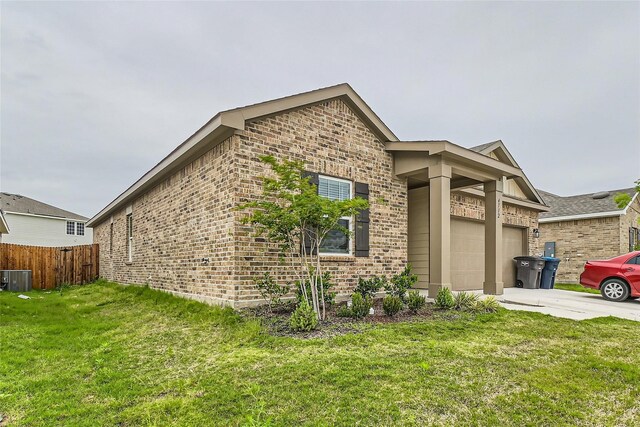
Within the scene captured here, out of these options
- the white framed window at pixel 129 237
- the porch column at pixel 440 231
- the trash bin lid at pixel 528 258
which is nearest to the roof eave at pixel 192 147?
the white framed window at pixel 129 237

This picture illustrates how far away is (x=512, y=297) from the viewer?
30.2 feet

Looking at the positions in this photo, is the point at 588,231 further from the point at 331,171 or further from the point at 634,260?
the point at 331,171

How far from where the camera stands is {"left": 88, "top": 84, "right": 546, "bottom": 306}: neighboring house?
269 inches

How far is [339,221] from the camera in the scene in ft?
26.0

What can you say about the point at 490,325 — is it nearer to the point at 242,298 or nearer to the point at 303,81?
the point at 242,298

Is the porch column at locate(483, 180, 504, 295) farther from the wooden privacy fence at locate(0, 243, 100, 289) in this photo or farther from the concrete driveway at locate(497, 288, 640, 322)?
the wooden privacy fence at locate(0, 243, 100, 289)

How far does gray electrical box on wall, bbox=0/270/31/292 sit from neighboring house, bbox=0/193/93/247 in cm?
1318

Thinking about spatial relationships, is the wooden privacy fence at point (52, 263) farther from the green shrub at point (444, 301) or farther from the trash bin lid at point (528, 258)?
the trash bin lid at point (528, 258)

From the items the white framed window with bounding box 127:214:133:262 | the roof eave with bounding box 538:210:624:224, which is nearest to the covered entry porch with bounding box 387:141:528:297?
the roof eave with bounding box 538:210:624:224

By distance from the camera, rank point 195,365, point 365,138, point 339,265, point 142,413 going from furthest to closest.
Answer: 1. point 365,138
2. point 339,265
3. point 195,365
4. point 142,413

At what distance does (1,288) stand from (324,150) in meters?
13.8

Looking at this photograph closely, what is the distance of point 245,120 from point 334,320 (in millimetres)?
3800

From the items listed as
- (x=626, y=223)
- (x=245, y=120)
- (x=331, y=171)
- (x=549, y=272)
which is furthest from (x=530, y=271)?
(x=245, y=120)

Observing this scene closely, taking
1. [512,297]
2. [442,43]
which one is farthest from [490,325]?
[442,43]
